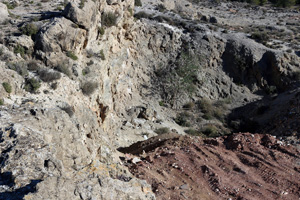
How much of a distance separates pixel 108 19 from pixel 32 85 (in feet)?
31.8

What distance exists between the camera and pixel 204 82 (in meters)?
27.1

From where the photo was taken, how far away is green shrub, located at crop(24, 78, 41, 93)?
1024 cm

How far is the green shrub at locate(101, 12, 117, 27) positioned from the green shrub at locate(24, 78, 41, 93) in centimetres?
910

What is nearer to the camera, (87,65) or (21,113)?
(21,113)

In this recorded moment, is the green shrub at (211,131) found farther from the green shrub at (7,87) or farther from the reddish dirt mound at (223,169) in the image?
the green shrub at (7,87)

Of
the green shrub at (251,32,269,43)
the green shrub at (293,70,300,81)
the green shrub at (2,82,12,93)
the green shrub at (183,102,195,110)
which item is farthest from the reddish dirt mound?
the green shrub at (251,32,269,43)

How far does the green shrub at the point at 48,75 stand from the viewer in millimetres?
11219

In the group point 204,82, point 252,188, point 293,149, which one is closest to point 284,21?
point 204,82

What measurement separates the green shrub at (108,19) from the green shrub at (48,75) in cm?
792

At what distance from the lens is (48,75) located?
11328 mm

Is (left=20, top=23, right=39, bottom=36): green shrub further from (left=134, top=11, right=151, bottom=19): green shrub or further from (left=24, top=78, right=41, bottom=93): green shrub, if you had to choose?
(left=134, top=11, right=151, bottom=19): green shrub

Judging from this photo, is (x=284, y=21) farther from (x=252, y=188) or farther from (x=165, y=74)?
(x=252, y=188)

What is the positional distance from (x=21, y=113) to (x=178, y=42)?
21886mm

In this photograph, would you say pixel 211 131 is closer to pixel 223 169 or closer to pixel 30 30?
pixel 223 169
